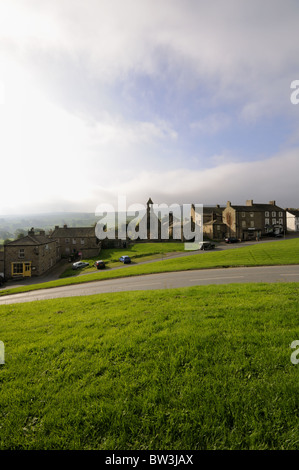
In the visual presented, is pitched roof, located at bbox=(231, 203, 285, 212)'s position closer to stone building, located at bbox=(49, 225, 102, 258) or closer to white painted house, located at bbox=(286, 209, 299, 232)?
white painted house, located at bbox=(286, 209, 299, 232)

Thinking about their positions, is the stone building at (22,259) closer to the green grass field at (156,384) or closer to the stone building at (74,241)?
the stone building at (74,241)

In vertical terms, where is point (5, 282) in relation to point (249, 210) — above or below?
below

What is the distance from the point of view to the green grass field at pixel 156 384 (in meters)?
3.06

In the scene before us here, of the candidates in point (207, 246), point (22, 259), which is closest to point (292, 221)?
point (207, 246)

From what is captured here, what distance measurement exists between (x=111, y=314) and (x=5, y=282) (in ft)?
126

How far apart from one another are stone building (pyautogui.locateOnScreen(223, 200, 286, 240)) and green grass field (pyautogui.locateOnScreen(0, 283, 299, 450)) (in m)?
60.8

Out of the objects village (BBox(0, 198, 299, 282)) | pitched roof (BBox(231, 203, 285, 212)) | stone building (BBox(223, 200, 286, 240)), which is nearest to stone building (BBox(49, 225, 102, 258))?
village (BBox(0, 198, 299, 282))

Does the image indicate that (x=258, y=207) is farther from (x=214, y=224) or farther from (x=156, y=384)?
(x=156, y=384)

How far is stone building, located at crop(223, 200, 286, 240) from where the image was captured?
62969mm

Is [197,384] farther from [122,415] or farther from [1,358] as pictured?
[1,358]

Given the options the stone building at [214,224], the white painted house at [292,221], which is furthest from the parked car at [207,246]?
the white painted house at [292,221]

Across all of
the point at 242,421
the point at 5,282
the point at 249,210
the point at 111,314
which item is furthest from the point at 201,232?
the point at 242,421

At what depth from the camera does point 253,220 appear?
6500cm
